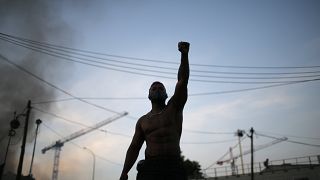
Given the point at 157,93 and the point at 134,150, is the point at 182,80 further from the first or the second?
the point at 134,150

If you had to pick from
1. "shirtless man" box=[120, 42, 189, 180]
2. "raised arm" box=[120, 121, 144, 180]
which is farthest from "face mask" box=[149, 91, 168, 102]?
"raised arm" box=[120, 121, 144, 180]

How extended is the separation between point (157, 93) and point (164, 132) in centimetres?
51

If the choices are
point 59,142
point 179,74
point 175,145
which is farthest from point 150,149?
point 59,142

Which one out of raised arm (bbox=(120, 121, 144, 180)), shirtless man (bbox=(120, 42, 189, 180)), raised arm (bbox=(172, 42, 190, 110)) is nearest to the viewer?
shirtless man (bbox=(120, 42, 189, 180))

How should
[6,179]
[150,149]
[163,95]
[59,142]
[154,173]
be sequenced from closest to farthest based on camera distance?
[154,173] → [150,149] → [163,95] → [6,179] → [59,142]

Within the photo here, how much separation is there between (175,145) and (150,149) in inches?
11.2

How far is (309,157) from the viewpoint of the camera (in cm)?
3853

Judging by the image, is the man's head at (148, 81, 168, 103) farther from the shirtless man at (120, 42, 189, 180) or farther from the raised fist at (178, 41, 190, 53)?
the raised fist at (178, 41, 190, 53)

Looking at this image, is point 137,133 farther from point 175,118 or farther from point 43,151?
point 43,151

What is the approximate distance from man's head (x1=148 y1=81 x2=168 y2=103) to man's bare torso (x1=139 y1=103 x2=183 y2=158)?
0.56 feet

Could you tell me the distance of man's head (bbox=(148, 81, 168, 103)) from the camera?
3.60 m

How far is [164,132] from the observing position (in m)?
3.32

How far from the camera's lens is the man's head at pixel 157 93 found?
11.8 feet

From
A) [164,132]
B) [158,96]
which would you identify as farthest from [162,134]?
[158,96]
